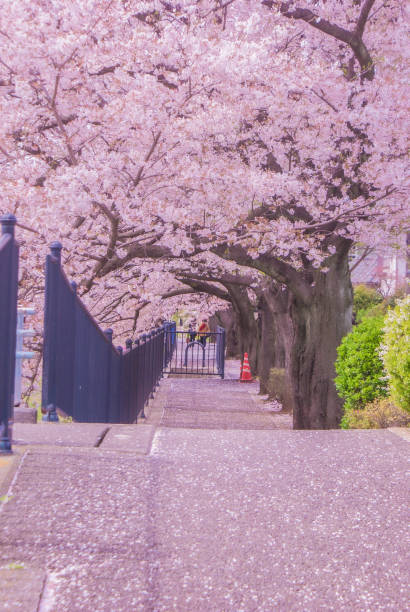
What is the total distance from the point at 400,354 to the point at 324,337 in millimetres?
7190

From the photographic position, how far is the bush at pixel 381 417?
7375 millimetres

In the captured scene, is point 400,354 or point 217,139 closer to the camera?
point 400,354

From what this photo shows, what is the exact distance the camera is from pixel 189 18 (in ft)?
36.2

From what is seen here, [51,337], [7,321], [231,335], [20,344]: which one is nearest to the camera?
[7,321]

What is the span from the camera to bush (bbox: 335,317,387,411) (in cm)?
930

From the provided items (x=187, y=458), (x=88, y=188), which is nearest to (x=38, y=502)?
(x=187, y=458)

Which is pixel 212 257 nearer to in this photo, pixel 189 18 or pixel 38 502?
pixel 189 18

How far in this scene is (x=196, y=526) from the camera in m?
3.77

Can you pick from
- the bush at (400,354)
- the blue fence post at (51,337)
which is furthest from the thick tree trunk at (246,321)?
the blue fence post at (51,337)

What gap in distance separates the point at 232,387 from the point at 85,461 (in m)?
19.5

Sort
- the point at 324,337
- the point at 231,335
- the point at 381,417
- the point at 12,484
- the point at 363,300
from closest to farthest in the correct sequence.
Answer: the point at 12,484, the point at 381,417, the point at 324,337, the point at 363,300, the point at 231,335

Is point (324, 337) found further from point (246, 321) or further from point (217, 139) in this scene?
point (246, 321)

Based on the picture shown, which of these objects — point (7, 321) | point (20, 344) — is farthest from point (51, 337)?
point (7, 321)

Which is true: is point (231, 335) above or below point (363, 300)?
below
